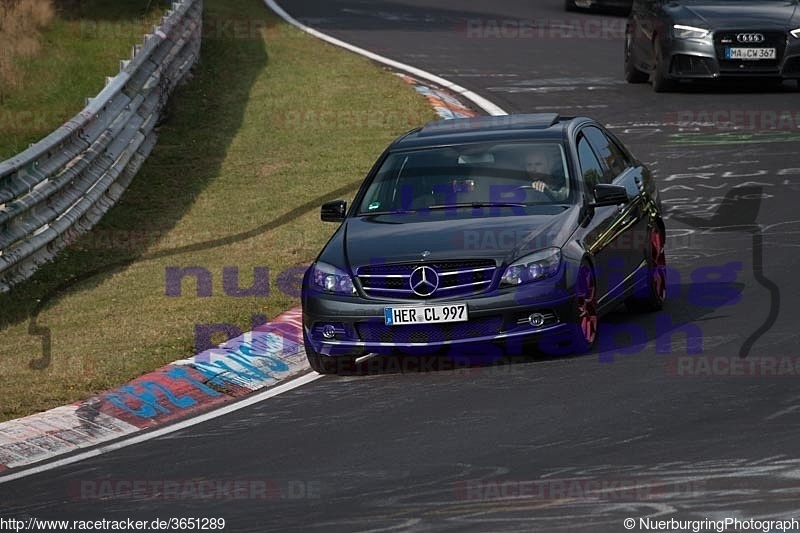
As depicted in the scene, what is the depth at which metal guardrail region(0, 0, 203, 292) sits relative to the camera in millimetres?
14602

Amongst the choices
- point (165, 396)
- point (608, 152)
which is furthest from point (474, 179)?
point (165, 396)

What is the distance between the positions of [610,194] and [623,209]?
34.3 inches

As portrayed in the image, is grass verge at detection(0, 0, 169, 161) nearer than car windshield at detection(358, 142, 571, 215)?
No

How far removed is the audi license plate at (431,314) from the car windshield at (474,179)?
1243 millimetres

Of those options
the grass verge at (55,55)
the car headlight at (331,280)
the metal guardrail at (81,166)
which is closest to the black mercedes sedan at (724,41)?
the metal guardrail at (81,166)

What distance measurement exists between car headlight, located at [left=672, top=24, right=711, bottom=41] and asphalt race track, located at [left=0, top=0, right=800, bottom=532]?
7207mm

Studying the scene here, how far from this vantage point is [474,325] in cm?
1040

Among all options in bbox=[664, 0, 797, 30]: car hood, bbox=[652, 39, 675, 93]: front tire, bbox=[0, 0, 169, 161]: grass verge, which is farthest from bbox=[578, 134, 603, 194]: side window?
bbox=[652, 39, 675, 93]: front tire

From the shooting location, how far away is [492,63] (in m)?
25.8

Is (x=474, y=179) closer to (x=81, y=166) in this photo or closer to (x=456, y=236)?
(x=456, y=236)

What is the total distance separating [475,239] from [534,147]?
1371mm

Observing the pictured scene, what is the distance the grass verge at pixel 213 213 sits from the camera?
1195 cm

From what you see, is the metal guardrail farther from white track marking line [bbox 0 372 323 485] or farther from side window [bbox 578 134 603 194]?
side window [bbox 578 134 603 194]

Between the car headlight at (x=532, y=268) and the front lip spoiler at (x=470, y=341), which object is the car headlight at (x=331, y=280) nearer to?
the front lip spoiler at (x=470, y=341)
